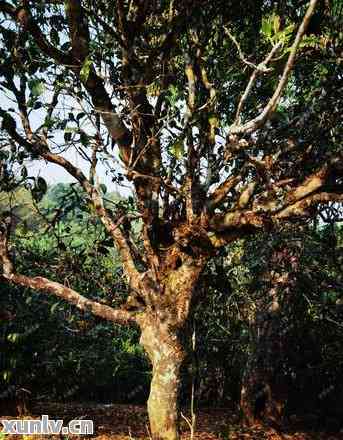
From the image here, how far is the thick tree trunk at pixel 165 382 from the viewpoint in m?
4.67

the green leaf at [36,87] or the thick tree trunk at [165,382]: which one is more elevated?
the green leaf at [36,87]

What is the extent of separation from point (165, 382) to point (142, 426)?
16.4 ft

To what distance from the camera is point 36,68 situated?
15.9 ft

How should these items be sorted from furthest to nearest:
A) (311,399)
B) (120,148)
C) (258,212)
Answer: (311,399) → (120,148) → (258,212)

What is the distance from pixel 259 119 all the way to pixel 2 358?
7.17 metres

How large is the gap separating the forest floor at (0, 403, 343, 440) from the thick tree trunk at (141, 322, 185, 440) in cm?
247

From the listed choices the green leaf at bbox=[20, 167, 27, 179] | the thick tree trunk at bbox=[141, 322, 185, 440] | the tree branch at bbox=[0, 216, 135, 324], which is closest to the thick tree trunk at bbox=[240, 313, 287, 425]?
the thick tree trunk at bbox=[141, 322, 185, 440]

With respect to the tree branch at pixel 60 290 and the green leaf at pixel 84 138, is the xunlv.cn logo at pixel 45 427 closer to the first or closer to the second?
the tree branch at pixel 60 290

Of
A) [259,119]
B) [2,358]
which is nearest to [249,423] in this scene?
[2,358]

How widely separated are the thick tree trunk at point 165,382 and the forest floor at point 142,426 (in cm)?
247

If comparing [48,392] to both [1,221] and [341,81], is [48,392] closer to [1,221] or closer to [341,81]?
[1,221]

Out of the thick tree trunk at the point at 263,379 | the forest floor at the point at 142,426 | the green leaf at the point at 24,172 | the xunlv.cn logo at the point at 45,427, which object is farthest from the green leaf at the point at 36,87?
the thick tree trunk at the point at 263,379

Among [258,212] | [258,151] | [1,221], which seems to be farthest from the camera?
[258,151]

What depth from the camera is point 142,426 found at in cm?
906
